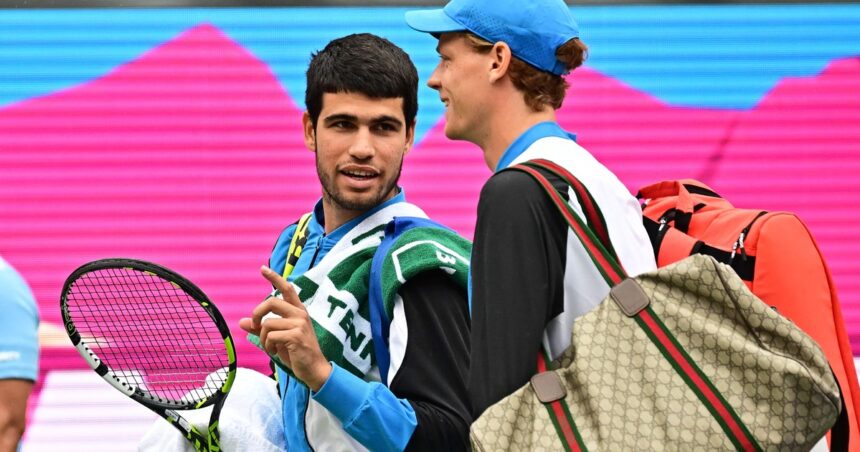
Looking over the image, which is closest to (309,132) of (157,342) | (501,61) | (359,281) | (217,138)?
(359,281)

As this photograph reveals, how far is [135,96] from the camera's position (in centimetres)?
514

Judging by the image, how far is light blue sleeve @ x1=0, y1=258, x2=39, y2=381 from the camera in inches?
104

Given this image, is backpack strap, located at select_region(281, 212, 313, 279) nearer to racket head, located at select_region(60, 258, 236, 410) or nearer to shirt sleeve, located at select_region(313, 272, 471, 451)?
racket head, located at select_region(60, 258, 236, 410)

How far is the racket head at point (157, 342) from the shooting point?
2943 mm

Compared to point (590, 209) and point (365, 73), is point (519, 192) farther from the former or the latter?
point (365, 73)

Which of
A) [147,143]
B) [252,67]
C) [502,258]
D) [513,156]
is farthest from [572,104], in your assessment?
[502,258]

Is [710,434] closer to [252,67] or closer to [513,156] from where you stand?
[513,156]

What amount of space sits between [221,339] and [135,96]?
2320mm

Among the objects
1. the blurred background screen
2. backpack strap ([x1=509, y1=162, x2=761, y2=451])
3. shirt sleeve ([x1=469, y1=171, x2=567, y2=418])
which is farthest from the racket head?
the blurred background screen

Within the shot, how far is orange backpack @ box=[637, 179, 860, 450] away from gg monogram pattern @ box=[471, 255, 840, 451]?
589mm

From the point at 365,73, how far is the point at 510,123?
2.39 feet

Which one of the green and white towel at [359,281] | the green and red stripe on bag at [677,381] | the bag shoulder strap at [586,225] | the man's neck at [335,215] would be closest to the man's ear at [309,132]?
the man's neck at [335,215]

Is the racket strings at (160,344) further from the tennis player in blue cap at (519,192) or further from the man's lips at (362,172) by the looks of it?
the tennis player in blue cap at (519,192)

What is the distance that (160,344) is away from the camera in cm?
362
